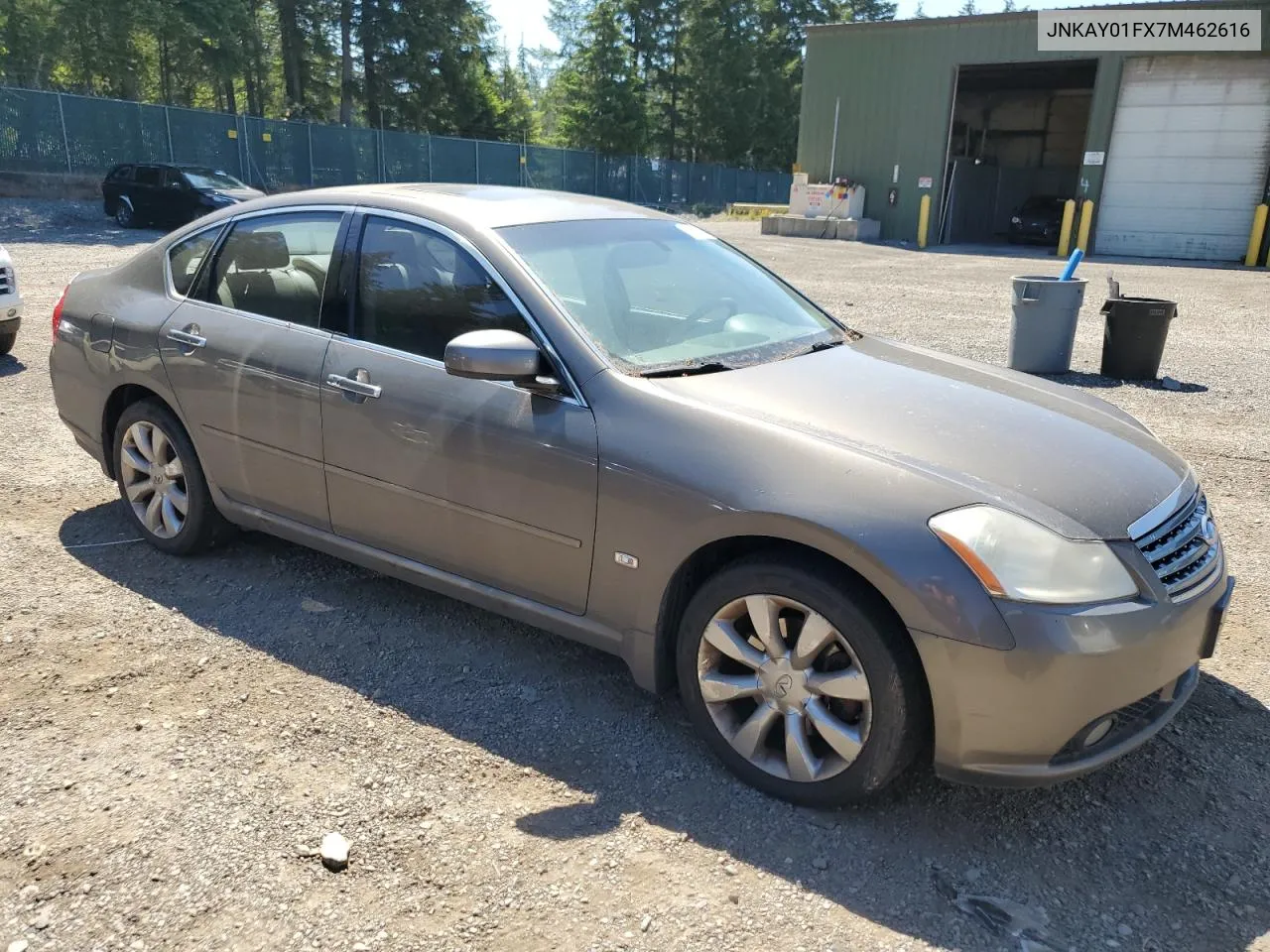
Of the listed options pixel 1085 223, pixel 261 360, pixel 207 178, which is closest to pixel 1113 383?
pixel 261 360

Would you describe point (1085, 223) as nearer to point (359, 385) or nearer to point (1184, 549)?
point (1184, 549)

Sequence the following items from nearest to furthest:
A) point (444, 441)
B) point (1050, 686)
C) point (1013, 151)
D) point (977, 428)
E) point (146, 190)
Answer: point (1050, 686) < point (977, 428) < point (444, 441) < point (146, 190) < point (1013, 151)

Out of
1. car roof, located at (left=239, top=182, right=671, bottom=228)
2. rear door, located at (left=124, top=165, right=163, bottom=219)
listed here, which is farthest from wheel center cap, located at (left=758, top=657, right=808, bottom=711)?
rear door, located at (left=124, top=165, right=163, bottom=219)

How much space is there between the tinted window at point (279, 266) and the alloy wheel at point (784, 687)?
6.91 feet

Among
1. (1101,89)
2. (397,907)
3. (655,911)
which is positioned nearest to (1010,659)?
(655,911)

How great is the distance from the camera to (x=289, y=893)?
2.43 meters

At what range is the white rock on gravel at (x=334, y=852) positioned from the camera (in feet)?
8.29

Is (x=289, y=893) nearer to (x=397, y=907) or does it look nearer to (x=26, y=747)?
(x=397, y=907)

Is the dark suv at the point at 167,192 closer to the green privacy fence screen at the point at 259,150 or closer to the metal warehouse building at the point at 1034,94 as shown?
the green privacy fence screen at the point at 259,150

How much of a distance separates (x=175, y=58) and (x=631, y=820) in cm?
4911

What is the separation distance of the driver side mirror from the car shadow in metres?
1.17

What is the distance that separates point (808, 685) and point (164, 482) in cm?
317

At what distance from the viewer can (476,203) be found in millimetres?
3648

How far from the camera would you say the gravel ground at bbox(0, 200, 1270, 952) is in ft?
7.77
